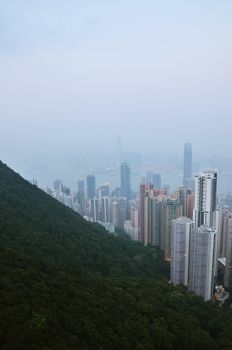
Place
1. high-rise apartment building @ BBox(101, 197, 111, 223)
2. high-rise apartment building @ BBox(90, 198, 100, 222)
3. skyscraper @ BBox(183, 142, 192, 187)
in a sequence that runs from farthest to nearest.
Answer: skyscraper @ BBox(183, 142, 192, 187) < high-rise apartment building @ BBox(90, 198, 100, 222) < high-rise apartment building @ BBox(101, 197, 111, 223)

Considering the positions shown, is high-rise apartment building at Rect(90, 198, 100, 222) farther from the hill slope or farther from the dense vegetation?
the dense vegetation

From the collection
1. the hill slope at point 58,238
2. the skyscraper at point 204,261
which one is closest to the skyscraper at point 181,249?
the skyscraper at point 204,261

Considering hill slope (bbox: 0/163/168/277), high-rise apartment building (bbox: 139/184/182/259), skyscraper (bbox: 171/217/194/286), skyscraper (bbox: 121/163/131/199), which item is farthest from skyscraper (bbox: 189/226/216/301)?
skyscraper (bbox: 121/163/131/199)

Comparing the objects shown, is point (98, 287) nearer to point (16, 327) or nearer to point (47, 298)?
point (47, 298)

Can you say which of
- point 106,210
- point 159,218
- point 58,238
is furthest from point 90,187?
point 58,238

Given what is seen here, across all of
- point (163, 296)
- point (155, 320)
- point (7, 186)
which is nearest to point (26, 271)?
point (155, 320)

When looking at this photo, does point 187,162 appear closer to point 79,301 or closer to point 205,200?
point 205,200
